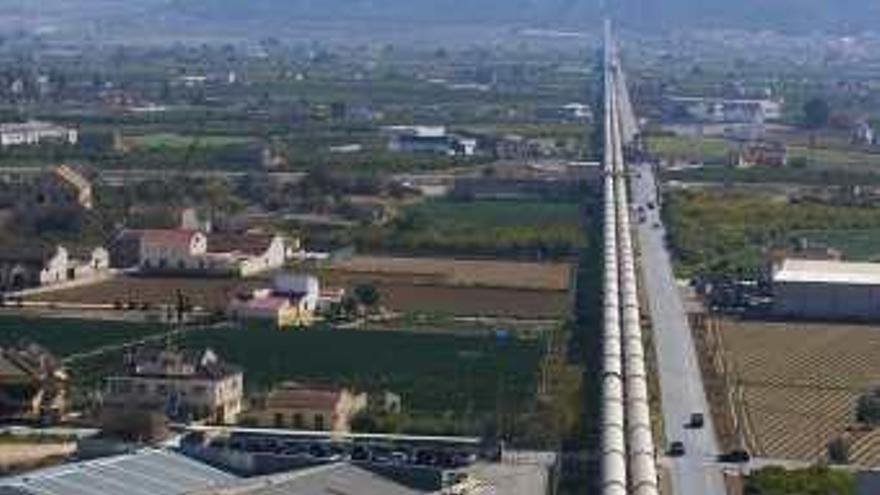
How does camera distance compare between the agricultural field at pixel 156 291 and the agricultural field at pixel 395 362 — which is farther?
the agricultural field at pixel 156 291

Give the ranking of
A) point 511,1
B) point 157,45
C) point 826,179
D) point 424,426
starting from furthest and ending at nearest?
1. point 511,1
2. point 157,45
3. point 826,179
4. point 424,426

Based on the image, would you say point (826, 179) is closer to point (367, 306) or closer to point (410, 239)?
point (410, 239)

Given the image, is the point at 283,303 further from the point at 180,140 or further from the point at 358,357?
the point at 180,140

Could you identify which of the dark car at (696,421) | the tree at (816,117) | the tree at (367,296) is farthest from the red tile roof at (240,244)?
the tree at (816,117)

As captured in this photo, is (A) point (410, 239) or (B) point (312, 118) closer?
(A) point (410, 239)

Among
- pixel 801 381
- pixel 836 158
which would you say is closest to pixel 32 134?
pixel 836 158

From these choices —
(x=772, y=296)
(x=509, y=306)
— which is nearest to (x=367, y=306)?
(x=509, y=306)

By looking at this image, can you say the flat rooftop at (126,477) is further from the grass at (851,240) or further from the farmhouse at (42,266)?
the grass at (851,240)
